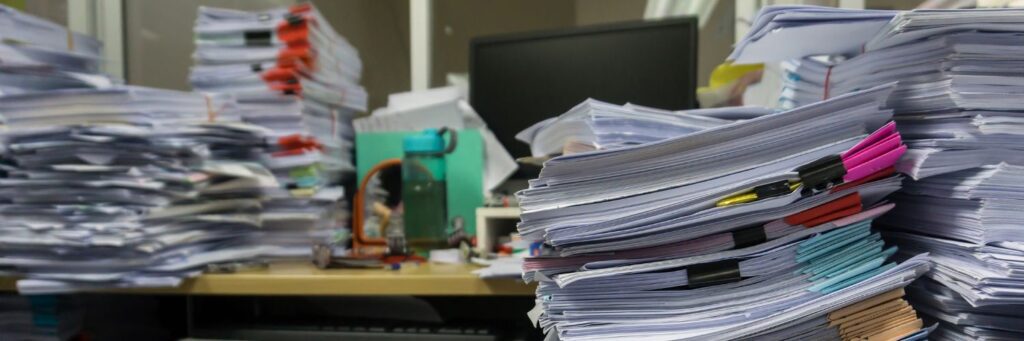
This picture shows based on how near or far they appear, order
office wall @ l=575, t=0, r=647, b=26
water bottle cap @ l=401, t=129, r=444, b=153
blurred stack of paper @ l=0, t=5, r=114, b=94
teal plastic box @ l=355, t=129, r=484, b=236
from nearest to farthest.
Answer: blurred stack of paper @ l=0, t=5, r=114, b=94 < water bottle cap @ l=401, t=129, r=444, b=153 < teal plastic box @ l=355, t=129, r=484, b=236 < office wall @ l=575, t=0, r=647, b=26

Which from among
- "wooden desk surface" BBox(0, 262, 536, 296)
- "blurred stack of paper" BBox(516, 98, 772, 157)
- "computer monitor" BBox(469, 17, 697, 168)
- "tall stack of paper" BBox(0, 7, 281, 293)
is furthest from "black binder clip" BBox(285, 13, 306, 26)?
"blurred stack of paper" BBox(516, 98, 772, 157)

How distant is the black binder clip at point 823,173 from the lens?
43 cm

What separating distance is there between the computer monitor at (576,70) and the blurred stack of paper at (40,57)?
75 cm

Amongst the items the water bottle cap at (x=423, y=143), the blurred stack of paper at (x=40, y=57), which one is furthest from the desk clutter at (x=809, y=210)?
the blurred stack of paper at (x=40, y=57)

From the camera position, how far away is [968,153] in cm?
44

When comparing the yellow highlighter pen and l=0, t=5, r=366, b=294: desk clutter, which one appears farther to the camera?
l=0, t=5, r=366, b=294: desk clutter

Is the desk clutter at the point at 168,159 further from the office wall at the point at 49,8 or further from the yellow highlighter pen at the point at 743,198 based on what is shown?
the yellow highlighter pen at the point at 743,198

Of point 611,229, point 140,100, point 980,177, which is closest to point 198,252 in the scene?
point 140,100

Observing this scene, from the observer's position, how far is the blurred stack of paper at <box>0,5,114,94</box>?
3.12 ft

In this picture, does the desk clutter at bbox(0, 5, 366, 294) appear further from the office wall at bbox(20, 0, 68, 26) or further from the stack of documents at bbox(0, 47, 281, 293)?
the office wall at bbox(20, 0, 68, 26)

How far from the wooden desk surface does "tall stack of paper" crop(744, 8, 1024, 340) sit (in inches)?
18.4

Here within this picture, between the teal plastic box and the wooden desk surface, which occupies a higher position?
the teal plastic box

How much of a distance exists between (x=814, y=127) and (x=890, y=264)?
0.43 feet

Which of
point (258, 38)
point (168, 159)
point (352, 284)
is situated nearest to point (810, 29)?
point (352, 284)
